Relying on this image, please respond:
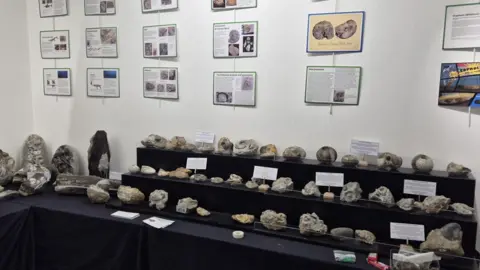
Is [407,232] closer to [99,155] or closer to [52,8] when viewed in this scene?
[99,155]

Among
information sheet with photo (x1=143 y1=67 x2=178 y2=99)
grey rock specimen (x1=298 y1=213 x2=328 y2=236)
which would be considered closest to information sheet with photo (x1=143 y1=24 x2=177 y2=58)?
information sheet with photo (x1=143 y1=67 x2=178 y2=99)

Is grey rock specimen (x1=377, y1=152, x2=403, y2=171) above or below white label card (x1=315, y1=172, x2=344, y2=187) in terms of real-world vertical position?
above

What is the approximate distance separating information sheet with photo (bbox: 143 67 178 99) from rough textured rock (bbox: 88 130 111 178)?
58cm

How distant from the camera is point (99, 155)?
121 inches

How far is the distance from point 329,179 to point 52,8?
121 inches

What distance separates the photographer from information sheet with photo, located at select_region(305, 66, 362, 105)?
231 centimetres

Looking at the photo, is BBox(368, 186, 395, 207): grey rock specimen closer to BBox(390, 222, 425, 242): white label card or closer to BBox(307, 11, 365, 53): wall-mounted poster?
BBox(390, 222, 425, 242): white label card

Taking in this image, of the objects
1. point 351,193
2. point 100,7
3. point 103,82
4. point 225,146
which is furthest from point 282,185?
point 100,7

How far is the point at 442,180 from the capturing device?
79.3 inches

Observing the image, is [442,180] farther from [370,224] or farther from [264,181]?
[264,181]

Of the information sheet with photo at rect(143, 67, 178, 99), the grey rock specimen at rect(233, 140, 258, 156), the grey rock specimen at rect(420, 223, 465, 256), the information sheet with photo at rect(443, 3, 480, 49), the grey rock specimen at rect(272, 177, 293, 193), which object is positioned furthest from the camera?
the information sheet with photo at rect(143, 67, 178, 99)

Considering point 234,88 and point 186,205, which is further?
point 234,88

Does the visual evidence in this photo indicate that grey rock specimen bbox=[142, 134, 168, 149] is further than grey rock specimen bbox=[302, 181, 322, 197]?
Yes

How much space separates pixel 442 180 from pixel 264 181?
1.13 metres
